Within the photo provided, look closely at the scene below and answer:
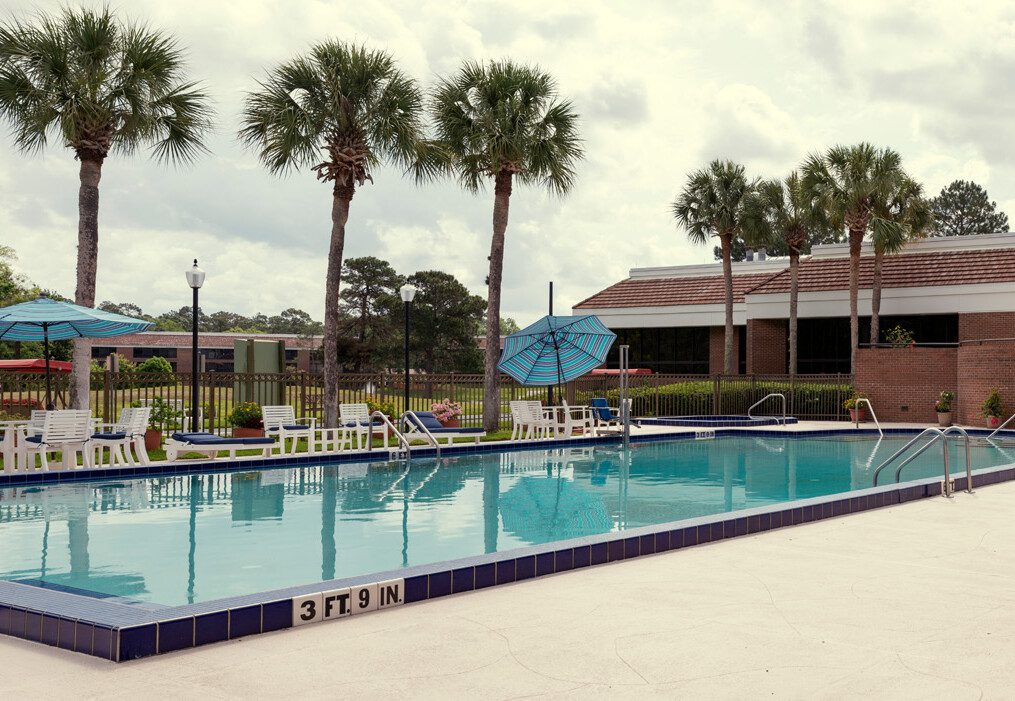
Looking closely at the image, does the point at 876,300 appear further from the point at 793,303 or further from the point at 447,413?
the point at 447,413

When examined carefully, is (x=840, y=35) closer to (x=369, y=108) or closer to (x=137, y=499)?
(x=369, y=108)

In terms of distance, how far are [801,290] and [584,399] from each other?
36.5ft

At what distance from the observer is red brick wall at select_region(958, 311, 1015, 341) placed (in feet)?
103

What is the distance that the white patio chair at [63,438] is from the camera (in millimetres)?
13719

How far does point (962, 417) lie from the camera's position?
27750mm

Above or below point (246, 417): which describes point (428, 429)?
below

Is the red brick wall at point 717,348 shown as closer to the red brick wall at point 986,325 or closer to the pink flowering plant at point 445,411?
the red brick wall at point 986,325

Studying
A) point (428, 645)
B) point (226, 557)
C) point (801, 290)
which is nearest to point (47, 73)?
point (226, 557)

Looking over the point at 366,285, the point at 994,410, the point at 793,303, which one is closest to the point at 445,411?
the point at 994,410

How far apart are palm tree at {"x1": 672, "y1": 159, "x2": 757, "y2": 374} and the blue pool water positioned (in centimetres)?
1772

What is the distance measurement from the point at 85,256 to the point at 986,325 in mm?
26685

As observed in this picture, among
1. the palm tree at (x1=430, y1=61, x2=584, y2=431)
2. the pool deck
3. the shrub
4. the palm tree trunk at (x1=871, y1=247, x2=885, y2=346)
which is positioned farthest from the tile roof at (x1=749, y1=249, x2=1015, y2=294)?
the pool deck

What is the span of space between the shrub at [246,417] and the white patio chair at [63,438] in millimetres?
4976

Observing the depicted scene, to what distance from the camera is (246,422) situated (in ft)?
63.5
